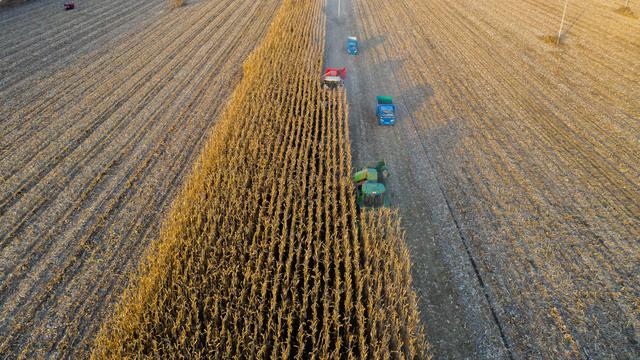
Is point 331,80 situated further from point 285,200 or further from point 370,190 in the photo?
point 285,200

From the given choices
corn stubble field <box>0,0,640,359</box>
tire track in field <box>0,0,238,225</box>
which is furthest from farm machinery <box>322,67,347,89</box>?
tire track in field <box>0,0,238,225</box>

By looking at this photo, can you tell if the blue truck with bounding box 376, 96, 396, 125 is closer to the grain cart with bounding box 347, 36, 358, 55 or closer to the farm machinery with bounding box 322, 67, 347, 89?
the farm machinery with bounding box 322, 67, 347, 89

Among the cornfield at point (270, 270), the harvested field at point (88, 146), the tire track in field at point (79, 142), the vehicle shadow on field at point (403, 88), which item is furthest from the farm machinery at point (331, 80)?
the tire track in field at point (79, 142)

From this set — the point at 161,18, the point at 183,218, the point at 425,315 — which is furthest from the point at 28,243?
the point at 161,18

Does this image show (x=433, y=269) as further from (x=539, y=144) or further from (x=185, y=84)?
(x=185, y=84)

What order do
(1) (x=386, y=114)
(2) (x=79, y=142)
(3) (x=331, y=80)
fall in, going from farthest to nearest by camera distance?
1. (3) (x=331, y=80)
2. (1) (x=386, y=114)
3. (2) (x=79, y=142)

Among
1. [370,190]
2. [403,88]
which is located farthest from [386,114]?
[370,190]

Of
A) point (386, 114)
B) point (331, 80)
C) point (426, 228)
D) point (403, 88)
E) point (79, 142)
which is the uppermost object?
point (331, 80)
